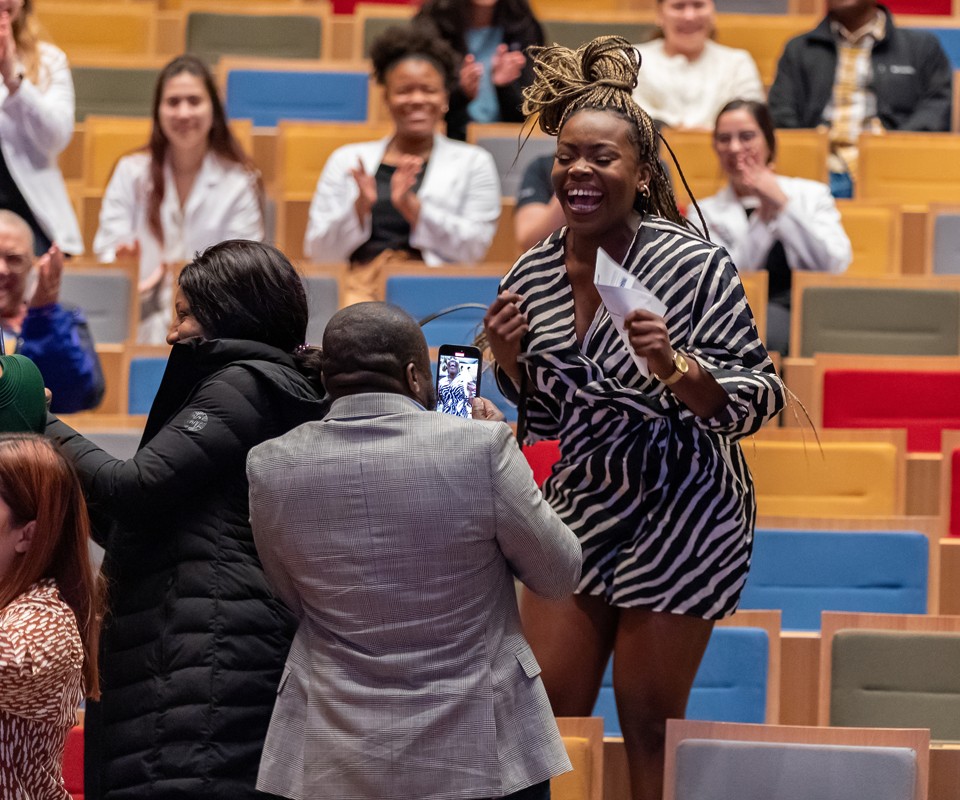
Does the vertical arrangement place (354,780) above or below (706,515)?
below

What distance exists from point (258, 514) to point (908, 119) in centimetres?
331

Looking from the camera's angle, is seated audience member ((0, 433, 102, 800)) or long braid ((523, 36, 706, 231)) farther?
long braid ((523, 36, 706, 231))

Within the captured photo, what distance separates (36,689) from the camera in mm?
1490

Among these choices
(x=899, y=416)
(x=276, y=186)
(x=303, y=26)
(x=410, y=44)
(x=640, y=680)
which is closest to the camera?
(x=640, y=680)

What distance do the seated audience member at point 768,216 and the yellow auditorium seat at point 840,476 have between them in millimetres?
668

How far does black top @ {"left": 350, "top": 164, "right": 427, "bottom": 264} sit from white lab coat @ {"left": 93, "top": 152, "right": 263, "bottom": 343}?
250mm

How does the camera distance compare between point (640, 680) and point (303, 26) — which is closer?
point (640, 680)

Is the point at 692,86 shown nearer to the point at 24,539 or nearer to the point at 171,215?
the point at 171,215

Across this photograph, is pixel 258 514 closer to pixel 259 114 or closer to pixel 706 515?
pixel 706 515

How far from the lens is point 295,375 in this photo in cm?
176

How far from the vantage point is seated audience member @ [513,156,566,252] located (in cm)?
362

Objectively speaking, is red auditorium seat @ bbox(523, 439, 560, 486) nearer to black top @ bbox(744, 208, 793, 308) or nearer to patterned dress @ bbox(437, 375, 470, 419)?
patterned dress @ bbox(437, 375, 470, 419)

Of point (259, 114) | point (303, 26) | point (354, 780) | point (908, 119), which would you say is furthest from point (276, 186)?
point (354, 780)

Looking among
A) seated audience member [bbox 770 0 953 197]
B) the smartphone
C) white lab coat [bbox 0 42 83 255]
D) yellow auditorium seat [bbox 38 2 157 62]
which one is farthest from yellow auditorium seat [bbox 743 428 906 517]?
yellow auditorium seat [bbox 38 2 157 62]
